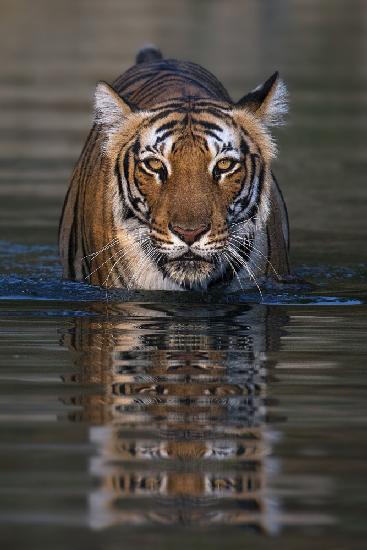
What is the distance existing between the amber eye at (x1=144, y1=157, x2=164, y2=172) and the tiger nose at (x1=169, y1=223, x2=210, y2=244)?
0.52 meters

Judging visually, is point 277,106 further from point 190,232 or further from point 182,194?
point 190,232

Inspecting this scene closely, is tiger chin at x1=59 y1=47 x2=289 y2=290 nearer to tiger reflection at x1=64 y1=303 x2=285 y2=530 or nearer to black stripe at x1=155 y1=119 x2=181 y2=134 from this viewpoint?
black stripe at x1=155 y1=119 x2=181 y2=134

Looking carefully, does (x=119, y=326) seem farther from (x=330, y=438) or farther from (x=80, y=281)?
(x=330, y=438)

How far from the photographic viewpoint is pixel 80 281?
8359mm

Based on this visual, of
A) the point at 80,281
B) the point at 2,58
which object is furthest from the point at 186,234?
the point at 2,58

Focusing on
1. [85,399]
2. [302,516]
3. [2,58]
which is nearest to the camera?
[302,516]

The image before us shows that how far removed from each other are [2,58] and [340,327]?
54.5 ft

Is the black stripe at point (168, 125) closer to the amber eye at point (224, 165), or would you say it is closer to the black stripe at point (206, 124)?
the black stripe at point (206, 124)

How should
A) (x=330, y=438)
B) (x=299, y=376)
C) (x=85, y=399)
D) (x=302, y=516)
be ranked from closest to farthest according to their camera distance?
(x=302, y=516) < (x=330, y=438) < (x=85, y=399) < (x=299, y=376)

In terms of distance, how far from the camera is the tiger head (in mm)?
7199

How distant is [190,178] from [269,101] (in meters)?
0.83

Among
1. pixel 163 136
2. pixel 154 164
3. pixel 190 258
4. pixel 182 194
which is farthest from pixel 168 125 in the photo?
pixel 190 258

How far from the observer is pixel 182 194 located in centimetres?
722

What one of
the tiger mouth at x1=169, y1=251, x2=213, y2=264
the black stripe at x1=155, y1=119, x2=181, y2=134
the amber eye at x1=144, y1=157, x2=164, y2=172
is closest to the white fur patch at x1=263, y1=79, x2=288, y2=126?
the black stripe at x1=155, y1=119, x2=181, y2=134
